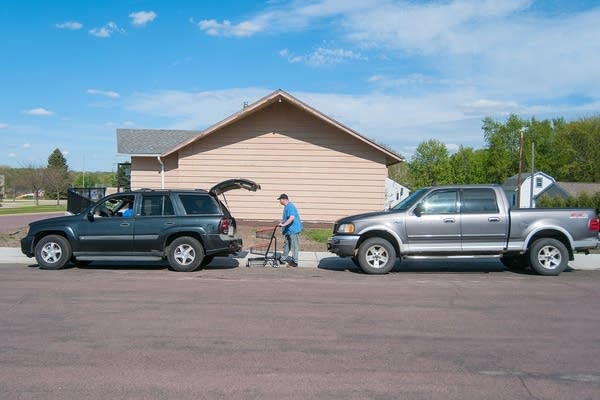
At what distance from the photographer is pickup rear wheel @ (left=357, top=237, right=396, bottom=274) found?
489 inches

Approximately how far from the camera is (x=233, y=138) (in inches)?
837

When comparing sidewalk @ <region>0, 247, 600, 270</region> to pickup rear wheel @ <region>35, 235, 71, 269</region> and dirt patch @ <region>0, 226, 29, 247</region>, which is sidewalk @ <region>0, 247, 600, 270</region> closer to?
pickup rear wheel @ <region>35, 235, 71, 269</region>

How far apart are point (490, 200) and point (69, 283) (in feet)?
28.7

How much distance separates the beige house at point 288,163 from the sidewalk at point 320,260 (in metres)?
5.32

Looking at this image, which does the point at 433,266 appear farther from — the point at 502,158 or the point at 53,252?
the point at 502,158

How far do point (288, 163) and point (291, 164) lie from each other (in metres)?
0.12

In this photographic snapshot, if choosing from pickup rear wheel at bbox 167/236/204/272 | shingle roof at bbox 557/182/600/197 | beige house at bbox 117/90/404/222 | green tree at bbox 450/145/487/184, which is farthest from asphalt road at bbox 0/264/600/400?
green tree at bbox 450/145/487/184

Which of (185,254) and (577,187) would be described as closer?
(185,254)

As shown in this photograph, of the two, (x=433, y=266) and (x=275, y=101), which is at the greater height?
(x=275, y=101)

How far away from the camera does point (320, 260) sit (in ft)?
48.5

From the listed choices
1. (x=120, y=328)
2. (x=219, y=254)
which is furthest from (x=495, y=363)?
(x=219, y=254)

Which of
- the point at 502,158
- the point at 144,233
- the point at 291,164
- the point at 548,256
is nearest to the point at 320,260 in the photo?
the point at 144,233

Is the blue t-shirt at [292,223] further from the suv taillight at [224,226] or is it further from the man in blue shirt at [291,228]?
the suv taillight at [224,226]

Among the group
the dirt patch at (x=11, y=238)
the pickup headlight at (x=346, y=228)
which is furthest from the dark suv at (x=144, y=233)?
the dirt patch at (x=11, y=238)
